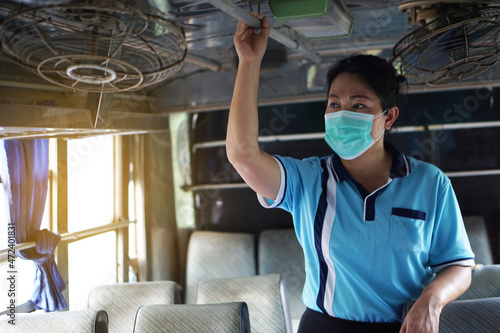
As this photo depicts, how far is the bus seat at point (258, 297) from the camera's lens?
3201 millimetres

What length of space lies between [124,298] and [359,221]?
2.59 meters

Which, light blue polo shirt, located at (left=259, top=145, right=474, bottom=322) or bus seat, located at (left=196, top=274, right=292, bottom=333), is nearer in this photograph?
light blue polo shirt, located at (left=259, top=145, right=474, bottom=322)

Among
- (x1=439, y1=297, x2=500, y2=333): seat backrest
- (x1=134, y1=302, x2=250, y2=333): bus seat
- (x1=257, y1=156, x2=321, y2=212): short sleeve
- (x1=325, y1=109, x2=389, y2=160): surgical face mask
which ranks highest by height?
(x1=325, y1=109, x2=389, y2=160): surgical face mask

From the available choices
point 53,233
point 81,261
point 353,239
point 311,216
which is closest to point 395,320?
point 353,239

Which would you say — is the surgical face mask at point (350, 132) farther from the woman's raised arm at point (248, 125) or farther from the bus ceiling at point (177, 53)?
the bus ceiling at point (177, 53)

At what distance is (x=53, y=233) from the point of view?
3.39 meters

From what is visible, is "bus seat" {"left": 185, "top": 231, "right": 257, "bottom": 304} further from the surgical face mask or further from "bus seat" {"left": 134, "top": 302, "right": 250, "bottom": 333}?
the surgical face mask

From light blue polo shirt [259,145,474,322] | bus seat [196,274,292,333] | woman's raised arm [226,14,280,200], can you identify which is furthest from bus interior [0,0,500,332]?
light blue polo shirt [259,145,474,322]

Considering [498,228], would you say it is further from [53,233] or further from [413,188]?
[53,233]

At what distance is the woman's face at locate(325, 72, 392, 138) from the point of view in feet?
5.05

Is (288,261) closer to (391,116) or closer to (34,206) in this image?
(34,206)

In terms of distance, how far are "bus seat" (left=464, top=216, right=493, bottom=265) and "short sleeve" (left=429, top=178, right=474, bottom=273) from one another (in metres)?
3.22

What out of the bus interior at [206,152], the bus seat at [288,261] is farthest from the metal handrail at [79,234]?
the bus seat at [288,261]

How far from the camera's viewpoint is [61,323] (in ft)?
7.22
